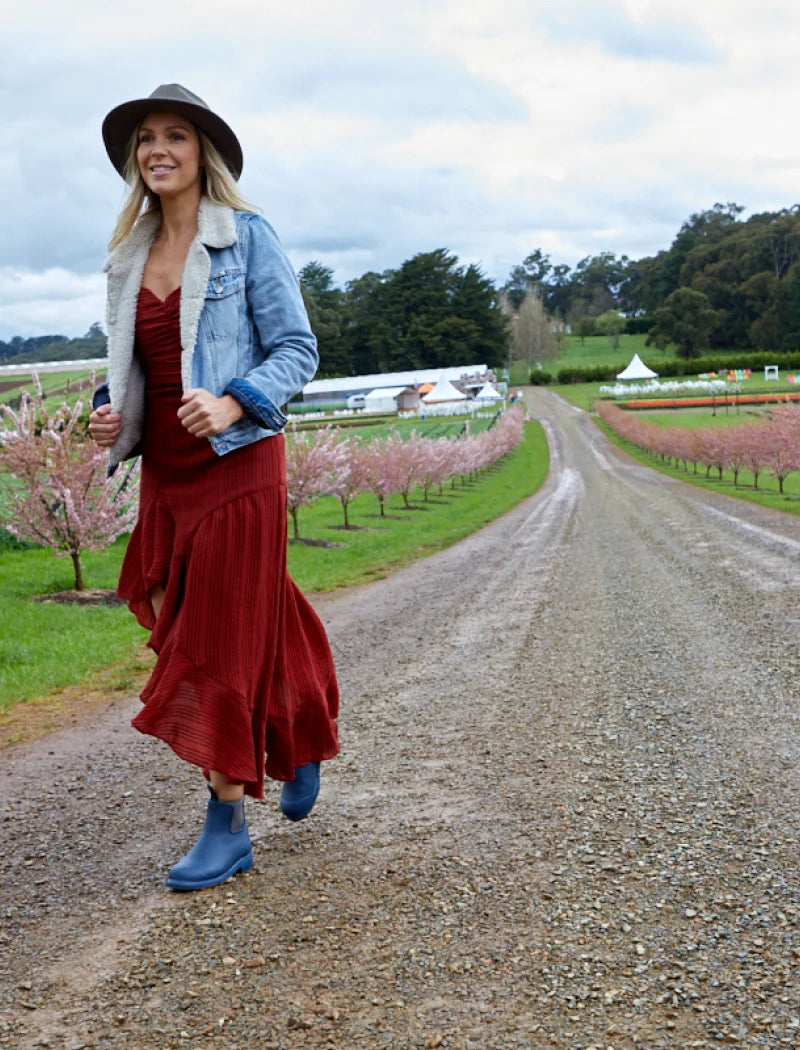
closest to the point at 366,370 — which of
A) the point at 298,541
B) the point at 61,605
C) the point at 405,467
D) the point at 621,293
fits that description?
the point at 621,293

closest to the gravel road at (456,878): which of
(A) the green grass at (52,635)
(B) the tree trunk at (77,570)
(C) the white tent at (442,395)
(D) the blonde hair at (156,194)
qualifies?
(A) the green grass at (52,635)

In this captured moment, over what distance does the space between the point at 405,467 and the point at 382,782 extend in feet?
69.0

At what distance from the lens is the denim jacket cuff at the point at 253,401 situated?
9.04 ft

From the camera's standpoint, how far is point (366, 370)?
380 feet

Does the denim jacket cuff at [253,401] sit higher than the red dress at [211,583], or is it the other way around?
the denim jacket cuff at [253,401]

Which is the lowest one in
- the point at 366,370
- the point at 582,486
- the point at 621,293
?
the point at 582,486

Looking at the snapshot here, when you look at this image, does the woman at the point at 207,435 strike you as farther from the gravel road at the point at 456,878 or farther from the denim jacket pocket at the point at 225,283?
the gravel road at the point at 456,878

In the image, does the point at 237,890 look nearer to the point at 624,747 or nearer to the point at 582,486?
the point at 624,747

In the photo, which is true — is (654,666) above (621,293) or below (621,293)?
below

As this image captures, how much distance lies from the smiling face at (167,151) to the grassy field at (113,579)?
403 centimetres

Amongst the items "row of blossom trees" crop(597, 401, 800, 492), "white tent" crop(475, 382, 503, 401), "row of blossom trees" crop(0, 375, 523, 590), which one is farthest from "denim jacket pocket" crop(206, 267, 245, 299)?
"white tent" crop(475, 382, 503, 401)

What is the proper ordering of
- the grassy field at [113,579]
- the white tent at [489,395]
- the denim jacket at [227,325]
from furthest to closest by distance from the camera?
the white tent at [489,395], the grassy field at [113,579], the denim jacket at [227,325]

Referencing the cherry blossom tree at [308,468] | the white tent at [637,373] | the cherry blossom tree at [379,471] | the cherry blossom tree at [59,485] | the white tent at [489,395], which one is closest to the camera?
the cherry blossom tree at [59,485]

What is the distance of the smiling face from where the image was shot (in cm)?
291
